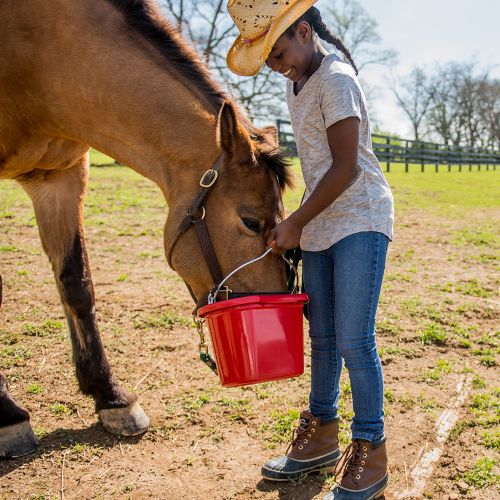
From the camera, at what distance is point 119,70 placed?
92.6 inches

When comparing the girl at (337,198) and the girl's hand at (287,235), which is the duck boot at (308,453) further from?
the girl's hand at (287,235)

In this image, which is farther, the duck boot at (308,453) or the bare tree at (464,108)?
the bare tree at (464,108)

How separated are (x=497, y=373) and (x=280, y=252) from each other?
6.51 ft

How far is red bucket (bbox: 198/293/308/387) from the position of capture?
6.47 ft

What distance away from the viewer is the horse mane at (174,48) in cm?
234

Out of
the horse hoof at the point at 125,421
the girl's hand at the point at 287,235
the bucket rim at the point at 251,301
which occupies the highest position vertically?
the girl's hand at the point at 287,235

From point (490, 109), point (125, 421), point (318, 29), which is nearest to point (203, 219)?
point (318, 29)

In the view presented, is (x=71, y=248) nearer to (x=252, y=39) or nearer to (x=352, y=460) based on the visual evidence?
(x=252, y=39)

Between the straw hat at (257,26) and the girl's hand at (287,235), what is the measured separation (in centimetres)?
61

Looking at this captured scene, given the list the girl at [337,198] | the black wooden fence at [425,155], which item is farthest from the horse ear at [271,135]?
the black wooden fence at [425,155]

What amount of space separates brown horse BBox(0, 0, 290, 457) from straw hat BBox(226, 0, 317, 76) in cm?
20

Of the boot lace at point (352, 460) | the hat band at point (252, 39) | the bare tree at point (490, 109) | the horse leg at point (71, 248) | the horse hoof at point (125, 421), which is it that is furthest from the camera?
the bare tree at point (490, 109)

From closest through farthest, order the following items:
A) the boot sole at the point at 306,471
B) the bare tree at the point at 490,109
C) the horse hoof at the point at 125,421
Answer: the boot sole at the point at 306,471 < the horse hoof at the point at 125,421 < the bare tree at the point at 490,109

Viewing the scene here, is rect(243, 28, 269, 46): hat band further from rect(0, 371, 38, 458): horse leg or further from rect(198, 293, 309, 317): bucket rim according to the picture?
rect(0, 371, 38, 458): horse leg
